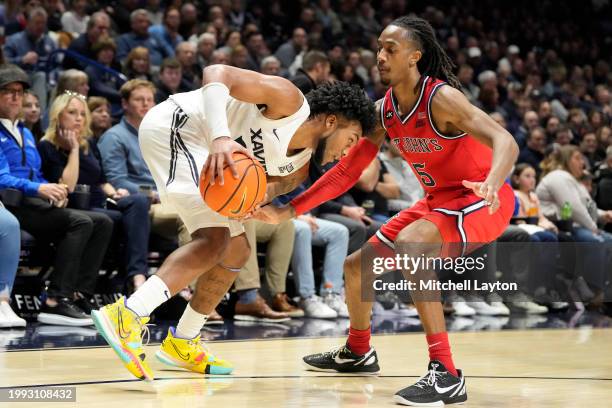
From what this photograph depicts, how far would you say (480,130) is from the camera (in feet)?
13.0

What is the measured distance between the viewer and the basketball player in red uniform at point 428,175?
3996mm

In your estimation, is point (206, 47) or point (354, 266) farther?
point (206, 47)

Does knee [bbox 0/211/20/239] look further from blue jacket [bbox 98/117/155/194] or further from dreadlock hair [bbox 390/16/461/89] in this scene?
dreadlock hair [bbox 390/16/461/89]

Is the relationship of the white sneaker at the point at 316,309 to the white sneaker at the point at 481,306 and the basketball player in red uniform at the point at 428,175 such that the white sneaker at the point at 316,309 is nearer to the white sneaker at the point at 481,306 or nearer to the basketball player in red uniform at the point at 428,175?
the white sneaker at the point at 481,306

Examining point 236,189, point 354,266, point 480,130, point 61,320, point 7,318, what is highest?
point 480,130

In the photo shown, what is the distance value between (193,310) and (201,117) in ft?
3.08

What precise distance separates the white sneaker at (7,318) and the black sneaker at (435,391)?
3002 millimetres

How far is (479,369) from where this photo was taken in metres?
4.96

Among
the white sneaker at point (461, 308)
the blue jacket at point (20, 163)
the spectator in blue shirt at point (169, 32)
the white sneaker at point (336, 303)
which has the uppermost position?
the spectator in blue shirt at point (169, 32)

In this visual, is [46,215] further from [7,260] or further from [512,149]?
[512,149]

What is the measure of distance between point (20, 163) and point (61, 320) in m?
1.12

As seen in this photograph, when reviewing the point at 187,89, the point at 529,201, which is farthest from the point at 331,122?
the point at 529,201

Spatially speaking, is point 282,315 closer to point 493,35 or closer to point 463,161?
point 463,161

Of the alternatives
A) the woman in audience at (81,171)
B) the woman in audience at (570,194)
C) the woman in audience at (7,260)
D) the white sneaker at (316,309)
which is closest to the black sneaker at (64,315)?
the woman in audience at (7,260)
